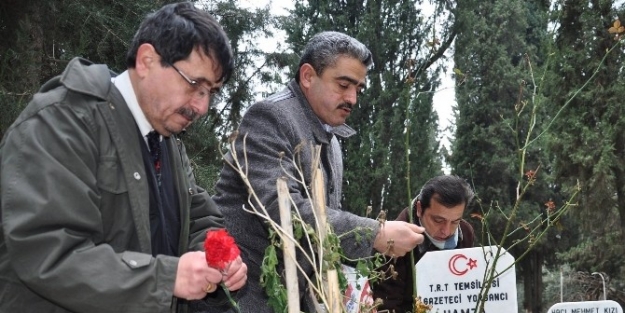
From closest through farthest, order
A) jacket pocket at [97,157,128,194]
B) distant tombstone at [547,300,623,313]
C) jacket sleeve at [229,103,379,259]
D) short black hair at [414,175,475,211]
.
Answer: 1. jacket pocket at [97,157,128,194]
2. jacket sleeve at [229,103,379,259]
3. short black hair at [414,175,475,211]
4. distant tombstone at [547,300,623,313]

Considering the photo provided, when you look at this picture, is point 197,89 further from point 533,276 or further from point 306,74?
point 533,276

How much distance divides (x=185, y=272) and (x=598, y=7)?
19055mm

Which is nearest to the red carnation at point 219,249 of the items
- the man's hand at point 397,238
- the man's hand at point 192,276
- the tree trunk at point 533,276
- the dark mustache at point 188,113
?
the man's hand at point 192,276

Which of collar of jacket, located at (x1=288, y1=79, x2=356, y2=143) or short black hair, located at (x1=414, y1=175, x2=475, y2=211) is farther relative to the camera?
short black hair, located at (x1=414, y1=175, x2=475, y2=211)

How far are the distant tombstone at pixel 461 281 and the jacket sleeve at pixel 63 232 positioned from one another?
3455mm

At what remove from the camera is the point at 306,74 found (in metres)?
3.51

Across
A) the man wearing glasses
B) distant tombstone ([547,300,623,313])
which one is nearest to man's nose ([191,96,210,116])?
the man wearing glasses

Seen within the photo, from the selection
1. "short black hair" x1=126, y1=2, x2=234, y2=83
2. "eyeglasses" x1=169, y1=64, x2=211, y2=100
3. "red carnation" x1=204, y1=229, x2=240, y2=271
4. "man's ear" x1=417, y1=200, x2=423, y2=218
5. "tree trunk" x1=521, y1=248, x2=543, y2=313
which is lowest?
"tree trunk" x1=521, y1=248, x2=543, y2=313

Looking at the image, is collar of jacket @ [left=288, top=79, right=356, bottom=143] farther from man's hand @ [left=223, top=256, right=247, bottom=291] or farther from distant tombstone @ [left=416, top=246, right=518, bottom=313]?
distant tombstone @ [left=416, top=246, right=518, bottom=313]

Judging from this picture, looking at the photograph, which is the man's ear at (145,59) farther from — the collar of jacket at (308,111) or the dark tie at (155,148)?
the collar of jacket at (308,111)

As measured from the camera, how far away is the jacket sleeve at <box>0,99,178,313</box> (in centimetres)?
199

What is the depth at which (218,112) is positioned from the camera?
10.4 metres

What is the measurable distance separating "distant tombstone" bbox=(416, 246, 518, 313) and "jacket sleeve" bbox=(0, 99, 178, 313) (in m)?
3.45

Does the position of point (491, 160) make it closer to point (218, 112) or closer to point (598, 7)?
point (598, 7)
